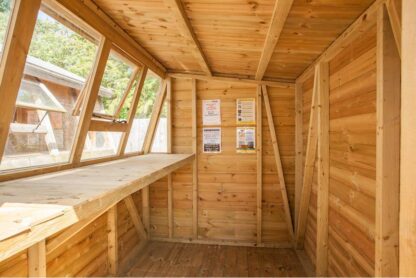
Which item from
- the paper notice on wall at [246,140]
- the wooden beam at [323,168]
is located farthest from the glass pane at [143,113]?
the wooden beam at [323,168]

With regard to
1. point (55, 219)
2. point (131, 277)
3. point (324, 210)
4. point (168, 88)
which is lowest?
point (131, 277)

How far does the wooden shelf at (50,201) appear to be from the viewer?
2.66 feet

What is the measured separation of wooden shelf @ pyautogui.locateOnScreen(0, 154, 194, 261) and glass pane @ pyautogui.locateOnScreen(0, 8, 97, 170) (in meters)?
0.19

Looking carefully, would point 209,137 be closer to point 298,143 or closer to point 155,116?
point 155,116

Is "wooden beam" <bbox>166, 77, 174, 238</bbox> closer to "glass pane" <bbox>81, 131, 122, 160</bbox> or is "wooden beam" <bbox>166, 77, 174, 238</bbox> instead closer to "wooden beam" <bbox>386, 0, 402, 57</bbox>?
"glass pane" <bbox>81, 131, 122, 160</bbox>

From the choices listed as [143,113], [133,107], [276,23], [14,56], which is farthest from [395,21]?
[143,113]

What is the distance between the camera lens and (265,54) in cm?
230

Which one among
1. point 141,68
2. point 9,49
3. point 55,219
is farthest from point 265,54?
point 55,219

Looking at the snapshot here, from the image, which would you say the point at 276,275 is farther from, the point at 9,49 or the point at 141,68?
the point at 9,49

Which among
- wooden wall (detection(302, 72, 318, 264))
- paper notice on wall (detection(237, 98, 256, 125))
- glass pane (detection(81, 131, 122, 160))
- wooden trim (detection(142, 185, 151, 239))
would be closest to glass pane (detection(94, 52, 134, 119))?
glass pane (detection(81, 131, 122, 160))

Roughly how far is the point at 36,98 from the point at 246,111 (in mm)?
2486

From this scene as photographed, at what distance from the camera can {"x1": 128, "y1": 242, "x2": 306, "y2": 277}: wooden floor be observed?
9.23 feet

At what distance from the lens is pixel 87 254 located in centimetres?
236

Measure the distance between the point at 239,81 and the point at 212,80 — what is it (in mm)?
381
